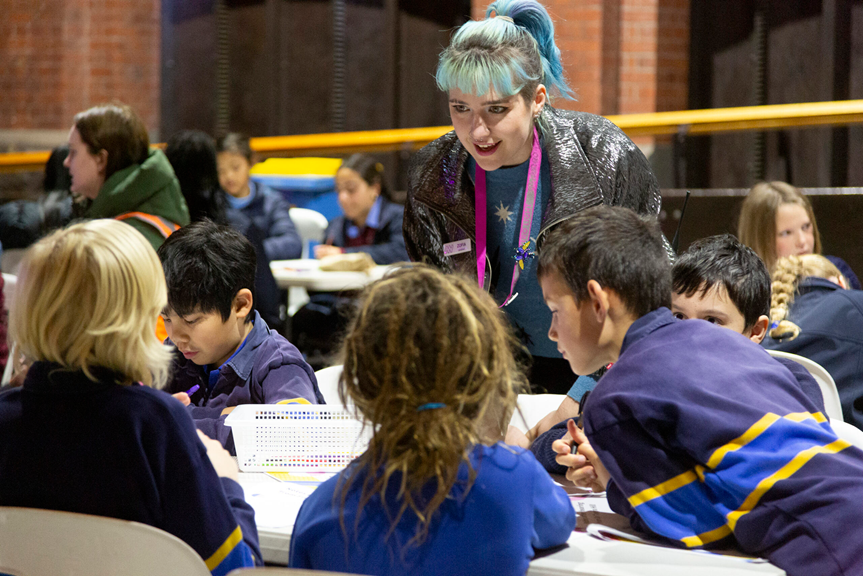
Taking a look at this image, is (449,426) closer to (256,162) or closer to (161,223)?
(161,223)

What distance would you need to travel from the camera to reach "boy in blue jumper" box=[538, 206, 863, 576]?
4.28ft

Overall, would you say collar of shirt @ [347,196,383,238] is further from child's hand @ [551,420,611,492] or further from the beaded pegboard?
child's hand @ [551,420,611,492]

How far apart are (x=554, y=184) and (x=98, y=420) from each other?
3.98 feet

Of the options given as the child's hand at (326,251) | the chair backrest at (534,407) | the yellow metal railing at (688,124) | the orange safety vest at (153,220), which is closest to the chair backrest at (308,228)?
the yellow metal railing at (688,124)

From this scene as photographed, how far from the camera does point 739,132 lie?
15.4 ft

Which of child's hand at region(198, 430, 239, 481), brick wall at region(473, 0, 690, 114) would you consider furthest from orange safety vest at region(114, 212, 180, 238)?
brick wall at region(473, 0, 690, 114)

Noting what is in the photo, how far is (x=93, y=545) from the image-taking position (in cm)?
129

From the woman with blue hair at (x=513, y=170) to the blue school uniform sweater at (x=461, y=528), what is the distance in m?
0.90

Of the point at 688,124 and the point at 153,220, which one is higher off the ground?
the point at 688,124

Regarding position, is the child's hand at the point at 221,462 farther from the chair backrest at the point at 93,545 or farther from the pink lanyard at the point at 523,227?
the pink lanyard at the point at 523,227

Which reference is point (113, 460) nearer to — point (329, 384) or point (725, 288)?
point (329, 384)

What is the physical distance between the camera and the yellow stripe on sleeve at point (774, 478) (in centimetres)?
131

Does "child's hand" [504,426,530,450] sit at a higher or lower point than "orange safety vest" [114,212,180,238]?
lower

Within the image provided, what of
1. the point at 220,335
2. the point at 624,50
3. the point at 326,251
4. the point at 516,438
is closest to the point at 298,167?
the point at 326,251
